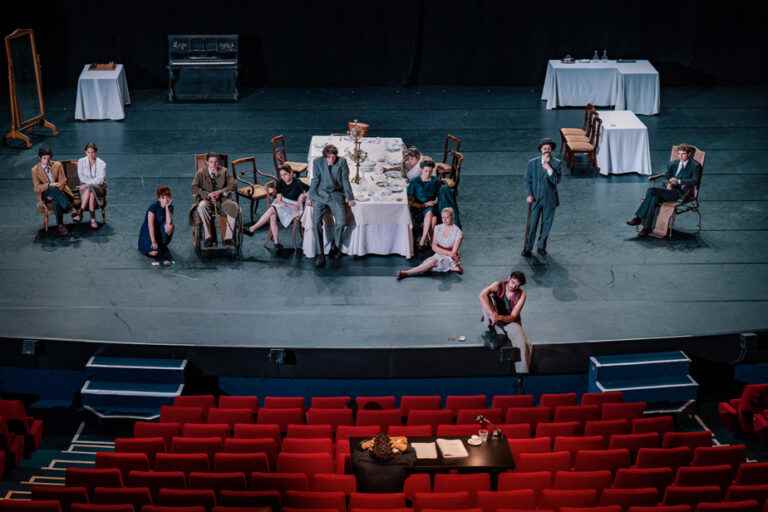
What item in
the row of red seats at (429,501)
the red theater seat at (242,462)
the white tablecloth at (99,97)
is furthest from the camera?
the white tablecloth at (99,97)

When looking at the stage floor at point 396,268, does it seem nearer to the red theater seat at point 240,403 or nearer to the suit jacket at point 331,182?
the suit jacket at point 331,182

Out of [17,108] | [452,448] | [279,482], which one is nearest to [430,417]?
[452,448]

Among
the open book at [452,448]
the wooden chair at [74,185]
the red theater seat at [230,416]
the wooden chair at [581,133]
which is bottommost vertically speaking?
the red theater seat at [230,416]

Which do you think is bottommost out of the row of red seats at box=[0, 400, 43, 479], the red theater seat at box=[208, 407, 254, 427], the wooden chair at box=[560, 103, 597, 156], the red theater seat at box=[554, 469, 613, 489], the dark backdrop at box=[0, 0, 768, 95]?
the row of red seats at box=[0, 400, 43, 479]

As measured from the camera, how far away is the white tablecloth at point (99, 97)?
14.9m

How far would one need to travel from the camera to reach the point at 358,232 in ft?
34.2

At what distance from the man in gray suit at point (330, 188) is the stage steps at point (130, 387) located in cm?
242

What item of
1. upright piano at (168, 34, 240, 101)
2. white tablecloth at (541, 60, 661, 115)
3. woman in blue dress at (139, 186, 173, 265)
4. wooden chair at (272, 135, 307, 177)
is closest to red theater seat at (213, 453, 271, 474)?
woman in blue dress at (139, 186, 173, 265)

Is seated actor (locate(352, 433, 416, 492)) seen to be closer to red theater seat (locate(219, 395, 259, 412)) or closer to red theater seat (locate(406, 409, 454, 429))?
red theater seat (locate(406, 409, 454, 429))

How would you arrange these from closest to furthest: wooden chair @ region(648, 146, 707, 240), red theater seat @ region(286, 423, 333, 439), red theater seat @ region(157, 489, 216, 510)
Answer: red theater seat @ region(157, 489, 216, 510) → red theater seat @ region(286, 423, 333, 439) → wooden chair @ region(648, 146, 707, 240)

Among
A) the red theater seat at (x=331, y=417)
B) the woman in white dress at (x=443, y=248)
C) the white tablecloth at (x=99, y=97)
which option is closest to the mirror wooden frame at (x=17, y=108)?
the white tablecloth at (x=99, y=97)

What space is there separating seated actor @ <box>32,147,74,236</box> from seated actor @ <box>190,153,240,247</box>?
1.53 meters

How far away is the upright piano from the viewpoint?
16.0 m

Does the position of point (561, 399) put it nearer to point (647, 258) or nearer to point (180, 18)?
point (647, 258)
